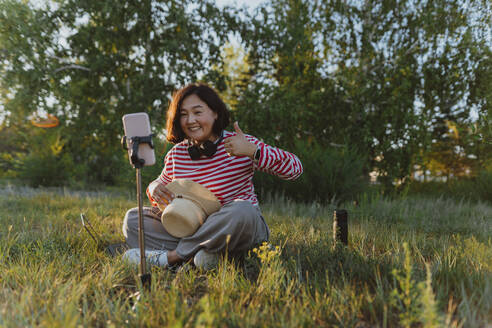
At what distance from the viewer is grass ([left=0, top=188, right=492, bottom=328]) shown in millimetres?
1290

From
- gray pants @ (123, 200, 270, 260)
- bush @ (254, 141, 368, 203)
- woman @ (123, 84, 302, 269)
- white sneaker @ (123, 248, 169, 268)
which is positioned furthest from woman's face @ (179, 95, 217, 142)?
bush @ (254, 141, 368, 203)

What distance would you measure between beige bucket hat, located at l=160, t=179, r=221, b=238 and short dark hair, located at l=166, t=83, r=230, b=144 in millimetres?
452

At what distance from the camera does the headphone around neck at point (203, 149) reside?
7.53 ft

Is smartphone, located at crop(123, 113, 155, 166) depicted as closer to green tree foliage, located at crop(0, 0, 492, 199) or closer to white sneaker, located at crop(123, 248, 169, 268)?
white sneaker, located at crop(123, 248, 169, 268)

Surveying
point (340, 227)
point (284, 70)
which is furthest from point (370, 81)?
point (340, 227)

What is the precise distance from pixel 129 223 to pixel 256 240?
0.96 meters

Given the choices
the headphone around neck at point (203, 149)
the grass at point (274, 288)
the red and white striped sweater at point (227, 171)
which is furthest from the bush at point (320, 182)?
the headphone around neck at point (203, 149)

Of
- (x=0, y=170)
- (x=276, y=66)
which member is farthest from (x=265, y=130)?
(x=0, y=170)

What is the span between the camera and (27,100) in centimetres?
664

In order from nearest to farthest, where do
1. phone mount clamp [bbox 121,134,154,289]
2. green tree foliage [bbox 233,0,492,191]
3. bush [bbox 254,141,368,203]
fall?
phone mount clamp [bbox 121,134,154,289], bush [bbox 254,141,368,203], green tree foliage [bbox 233,0,492,191]

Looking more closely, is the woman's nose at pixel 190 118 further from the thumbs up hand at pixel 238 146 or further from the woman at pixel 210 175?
the thumbs up hand at pixel 238 146

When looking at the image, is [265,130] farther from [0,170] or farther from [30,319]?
[0,170]

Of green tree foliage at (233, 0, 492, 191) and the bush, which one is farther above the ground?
green tree foliage at (233, 0, 492, 191)

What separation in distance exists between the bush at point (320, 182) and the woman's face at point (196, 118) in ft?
8.04
